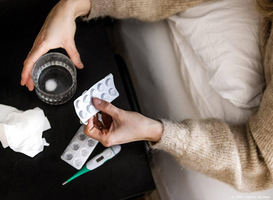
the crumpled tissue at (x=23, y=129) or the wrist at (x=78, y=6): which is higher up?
the wrist at (x=78, y=6)

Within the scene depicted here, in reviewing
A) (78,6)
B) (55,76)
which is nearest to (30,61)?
→ (55,76)

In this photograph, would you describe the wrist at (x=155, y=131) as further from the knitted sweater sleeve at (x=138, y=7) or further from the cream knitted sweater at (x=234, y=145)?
the knitted sweater sleeve at (x=138, y=7)

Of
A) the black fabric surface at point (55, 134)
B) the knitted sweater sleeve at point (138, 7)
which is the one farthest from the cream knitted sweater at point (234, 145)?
the knitted sweater sleeve at point (138, 7)

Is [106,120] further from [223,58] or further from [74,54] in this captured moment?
[223,58]

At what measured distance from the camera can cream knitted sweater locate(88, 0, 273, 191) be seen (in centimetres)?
74

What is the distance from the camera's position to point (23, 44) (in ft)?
2.70

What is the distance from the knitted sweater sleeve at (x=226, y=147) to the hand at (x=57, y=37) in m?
0.30

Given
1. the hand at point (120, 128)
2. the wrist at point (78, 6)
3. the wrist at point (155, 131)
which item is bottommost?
the wrist at point (155, 131)

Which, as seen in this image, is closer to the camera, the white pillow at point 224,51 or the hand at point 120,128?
the hand at point 120,128

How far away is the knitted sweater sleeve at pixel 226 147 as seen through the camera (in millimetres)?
747

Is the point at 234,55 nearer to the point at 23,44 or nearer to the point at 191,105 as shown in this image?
the point at 191,105

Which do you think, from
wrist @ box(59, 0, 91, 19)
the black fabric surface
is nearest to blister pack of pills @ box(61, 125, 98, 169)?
the black fabric surface

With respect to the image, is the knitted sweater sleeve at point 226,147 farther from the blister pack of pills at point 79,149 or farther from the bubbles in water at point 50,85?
the bubbles in water at point 50,85

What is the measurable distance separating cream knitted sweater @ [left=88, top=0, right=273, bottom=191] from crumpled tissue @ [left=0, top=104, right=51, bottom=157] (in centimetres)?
28
